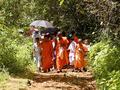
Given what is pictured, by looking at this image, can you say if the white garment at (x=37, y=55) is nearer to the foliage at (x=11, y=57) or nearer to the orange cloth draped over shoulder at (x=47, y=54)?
the orange cloth draped over shoulder at (x=47, y=54)

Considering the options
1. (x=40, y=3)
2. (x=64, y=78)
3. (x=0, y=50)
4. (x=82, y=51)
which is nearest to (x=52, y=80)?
(x=64, y=78)

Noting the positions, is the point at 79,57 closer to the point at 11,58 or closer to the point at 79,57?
the point at 79,57

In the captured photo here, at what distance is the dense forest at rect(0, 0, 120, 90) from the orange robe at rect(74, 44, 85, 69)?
2.29 ft

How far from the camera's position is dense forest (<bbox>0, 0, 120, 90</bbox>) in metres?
9.83

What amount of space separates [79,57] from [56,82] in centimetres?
348

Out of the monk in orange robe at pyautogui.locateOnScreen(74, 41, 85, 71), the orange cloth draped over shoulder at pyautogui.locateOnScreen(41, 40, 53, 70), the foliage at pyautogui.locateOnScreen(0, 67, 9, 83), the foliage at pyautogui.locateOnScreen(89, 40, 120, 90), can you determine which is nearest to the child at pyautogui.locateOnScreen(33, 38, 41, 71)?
the orange cloth draped over shoulder at pyautogui.locateOnScreen(41, 40, 53, 70)

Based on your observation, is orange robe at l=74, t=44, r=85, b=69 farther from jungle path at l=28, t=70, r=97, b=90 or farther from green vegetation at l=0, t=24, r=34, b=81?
green vegetation at l=0, t=24, r=34, b=81

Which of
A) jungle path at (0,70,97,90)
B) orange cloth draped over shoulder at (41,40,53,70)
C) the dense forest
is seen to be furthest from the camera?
orange cloth draped over shoulder at (41,40,53,70)

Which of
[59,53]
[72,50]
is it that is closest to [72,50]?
[72,50]

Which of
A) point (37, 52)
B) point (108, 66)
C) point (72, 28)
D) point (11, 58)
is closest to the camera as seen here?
point (108, 66)

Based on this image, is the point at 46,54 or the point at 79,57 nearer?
the point at 79,57

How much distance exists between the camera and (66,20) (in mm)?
23562

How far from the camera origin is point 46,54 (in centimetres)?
1725

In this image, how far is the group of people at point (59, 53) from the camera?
16859 mm
